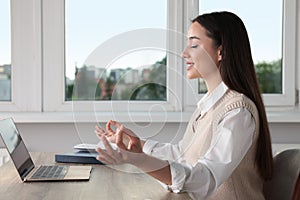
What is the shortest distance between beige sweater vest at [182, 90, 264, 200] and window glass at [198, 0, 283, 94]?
4.68 ft

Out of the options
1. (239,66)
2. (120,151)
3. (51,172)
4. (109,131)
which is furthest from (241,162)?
(51,172)

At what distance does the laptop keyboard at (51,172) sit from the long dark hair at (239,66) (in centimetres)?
57

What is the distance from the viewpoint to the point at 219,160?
4.30 feet

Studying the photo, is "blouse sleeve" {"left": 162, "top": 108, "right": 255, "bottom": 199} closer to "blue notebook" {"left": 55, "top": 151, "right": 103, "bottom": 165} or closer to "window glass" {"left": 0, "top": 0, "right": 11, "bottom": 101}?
"blue notebook" {"left": 55, "top": 151, "right": 103, "bottom": 165}

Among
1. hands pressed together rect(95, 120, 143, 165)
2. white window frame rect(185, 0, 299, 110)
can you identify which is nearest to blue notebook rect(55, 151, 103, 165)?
hands pressed together rect(95, 120, 143, 165)

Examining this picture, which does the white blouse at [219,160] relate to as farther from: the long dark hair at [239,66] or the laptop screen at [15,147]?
the laptop screen at [15,147]

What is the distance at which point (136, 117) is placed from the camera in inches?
50.8

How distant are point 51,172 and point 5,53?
4.26 feet

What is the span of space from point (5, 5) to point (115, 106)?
1.72 m

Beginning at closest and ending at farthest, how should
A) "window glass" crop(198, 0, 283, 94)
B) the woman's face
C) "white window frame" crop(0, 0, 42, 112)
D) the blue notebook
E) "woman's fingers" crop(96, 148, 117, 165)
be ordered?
1. "woman's fingers" crop(96, 148, 117, 165)
2. the woman's face
3. the blue notebook
4. "white window frame" crop(0, 0, 42, 112)
5. "window glass" crop(198, 0, 283, 94)

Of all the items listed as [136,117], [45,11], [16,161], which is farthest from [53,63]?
[136,117]

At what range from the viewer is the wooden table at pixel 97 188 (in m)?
1.31

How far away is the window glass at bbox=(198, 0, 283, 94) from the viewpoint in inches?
111

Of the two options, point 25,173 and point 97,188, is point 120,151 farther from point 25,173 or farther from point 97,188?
point 25,173
